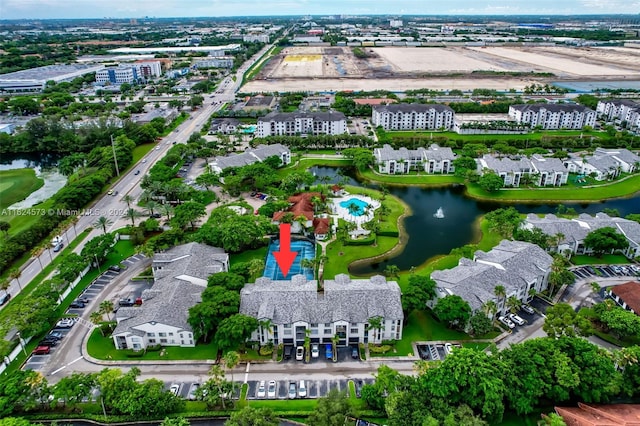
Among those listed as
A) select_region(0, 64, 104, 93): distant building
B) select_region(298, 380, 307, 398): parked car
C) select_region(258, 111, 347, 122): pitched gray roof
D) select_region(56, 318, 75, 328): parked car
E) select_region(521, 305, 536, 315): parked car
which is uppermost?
select_region(0, 64, 104, 93): distant building

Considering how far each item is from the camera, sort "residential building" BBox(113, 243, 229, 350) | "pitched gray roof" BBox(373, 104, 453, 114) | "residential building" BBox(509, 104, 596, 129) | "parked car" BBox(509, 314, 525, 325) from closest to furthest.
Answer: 1. "residential building" BBox(113, 243, 229, 350)
2. "parked car" BBox(509, 314, 525, 325)
3. "pitched gray roof" BBox(373, 104, 453, 114)
4. "residential building" BBox(509, 104, 596, 129)

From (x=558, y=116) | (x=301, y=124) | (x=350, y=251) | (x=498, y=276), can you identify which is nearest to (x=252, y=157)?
(x=301, y=124)

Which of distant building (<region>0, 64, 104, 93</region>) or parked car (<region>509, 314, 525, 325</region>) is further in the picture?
distant building (<region>0, 64, 104, 93</region>)

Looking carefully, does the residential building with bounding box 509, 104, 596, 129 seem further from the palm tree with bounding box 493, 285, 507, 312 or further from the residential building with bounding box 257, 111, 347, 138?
the palm tree with bounding box 493, 285, 507, 312

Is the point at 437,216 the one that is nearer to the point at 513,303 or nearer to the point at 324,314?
the point at 513,303

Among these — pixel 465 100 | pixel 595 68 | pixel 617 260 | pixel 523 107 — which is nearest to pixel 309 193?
pixel 617 260

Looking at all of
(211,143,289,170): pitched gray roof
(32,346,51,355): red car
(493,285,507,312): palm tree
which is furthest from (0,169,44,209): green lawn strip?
(493,285,507,312): palm tree

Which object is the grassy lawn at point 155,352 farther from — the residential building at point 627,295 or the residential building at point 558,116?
the residential building at point 558,116
